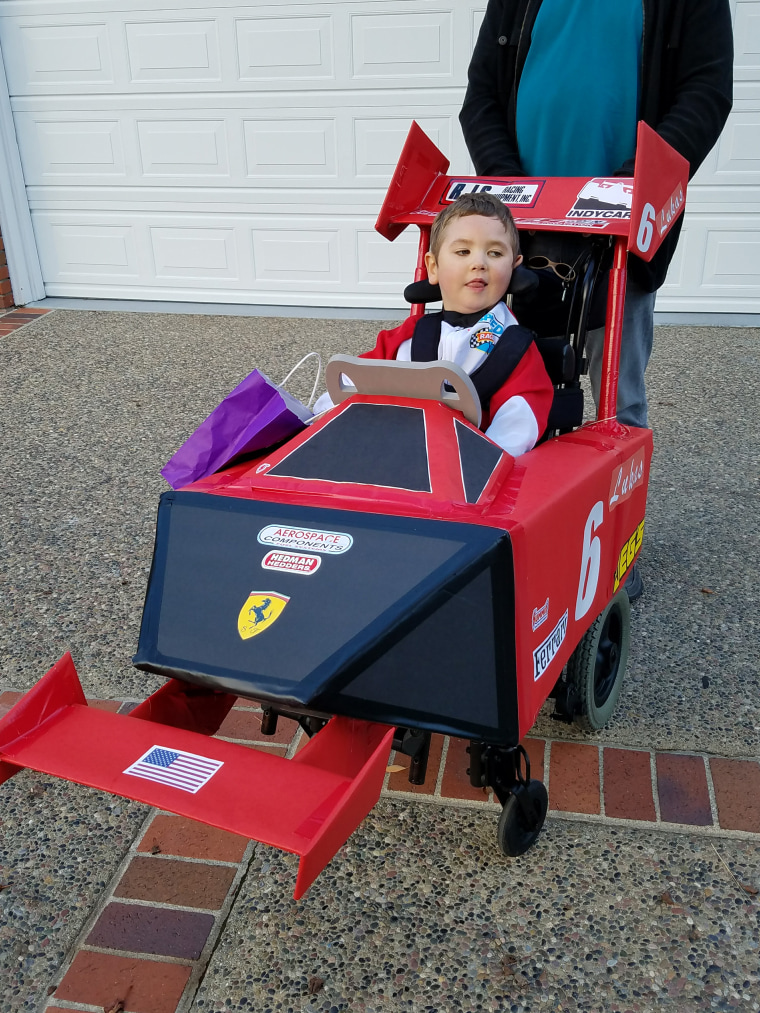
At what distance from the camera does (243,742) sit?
236cm

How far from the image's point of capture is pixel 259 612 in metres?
1.65

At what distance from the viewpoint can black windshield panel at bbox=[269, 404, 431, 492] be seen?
1.82 metres

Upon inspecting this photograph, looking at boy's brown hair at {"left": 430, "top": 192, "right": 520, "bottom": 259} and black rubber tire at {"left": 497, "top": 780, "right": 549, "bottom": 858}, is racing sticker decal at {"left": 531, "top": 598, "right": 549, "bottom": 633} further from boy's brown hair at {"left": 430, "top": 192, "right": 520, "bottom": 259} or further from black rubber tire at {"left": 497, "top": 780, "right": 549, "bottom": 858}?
boy's brown hair at {"left": 430, "top": 192, "right": 520, "bottom": 259}

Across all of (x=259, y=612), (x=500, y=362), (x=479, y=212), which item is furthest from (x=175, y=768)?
(x=479, y=212)

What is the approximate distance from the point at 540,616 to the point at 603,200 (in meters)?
1.37

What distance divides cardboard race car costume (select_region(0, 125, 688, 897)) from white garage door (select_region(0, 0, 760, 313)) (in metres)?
4.41

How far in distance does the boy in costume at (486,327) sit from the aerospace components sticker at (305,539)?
660 mm

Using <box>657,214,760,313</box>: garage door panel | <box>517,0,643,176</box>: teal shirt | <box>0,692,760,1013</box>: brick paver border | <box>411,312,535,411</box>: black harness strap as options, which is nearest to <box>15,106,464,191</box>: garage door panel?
<box>657,214,760,313</box>: garage door panel

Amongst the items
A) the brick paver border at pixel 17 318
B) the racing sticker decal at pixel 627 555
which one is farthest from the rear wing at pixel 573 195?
the brick paver border at pixel 17 318

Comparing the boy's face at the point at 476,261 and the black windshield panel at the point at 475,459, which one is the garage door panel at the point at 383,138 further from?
the black windshield panel at the point at 475,459

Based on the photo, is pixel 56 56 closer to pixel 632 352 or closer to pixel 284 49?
pixel 284 49

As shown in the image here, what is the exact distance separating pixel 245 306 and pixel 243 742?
4720 millimetres

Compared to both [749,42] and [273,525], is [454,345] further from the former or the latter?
[749,42]

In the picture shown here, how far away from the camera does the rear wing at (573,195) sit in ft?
7.57
